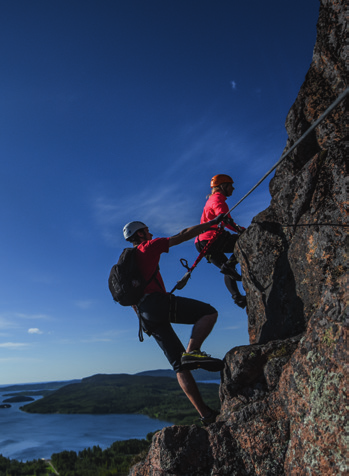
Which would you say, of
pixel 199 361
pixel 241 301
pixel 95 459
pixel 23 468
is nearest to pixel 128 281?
pixel 199 361

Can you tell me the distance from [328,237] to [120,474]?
16.7 m

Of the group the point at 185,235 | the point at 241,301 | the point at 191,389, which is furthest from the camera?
the point at 241,301

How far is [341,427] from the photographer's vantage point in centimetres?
339

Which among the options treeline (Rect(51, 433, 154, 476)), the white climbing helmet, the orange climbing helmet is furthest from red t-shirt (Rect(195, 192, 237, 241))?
treeline (Rect(51, 433, 154, 476))

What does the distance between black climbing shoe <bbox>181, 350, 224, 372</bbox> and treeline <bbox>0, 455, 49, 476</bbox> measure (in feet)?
214

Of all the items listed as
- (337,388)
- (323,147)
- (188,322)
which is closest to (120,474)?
(188,322)

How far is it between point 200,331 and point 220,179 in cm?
409

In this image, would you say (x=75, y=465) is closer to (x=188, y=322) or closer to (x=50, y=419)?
(x=188, y=322)

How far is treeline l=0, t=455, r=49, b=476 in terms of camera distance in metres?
55.9

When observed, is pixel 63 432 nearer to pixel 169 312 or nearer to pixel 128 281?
pixel 169 312

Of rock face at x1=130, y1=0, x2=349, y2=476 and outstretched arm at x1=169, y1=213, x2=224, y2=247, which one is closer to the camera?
rock face at x1=130, y1=0, x2=349, y2=476

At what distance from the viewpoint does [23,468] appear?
5972 centimetres

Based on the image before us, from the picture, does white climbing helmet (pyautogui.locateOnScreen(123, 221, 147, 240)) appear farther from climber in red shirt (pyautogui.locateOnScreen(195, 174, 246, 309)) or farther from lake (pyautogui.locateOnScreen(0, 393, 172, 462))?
lake (pyautogui.locateOnScreen(0, 393, 172, 462))

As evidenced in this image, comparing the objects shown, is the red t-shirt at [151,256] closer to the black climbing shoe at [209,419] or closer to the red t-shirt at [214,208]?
the red t-shirt at [214,208]
